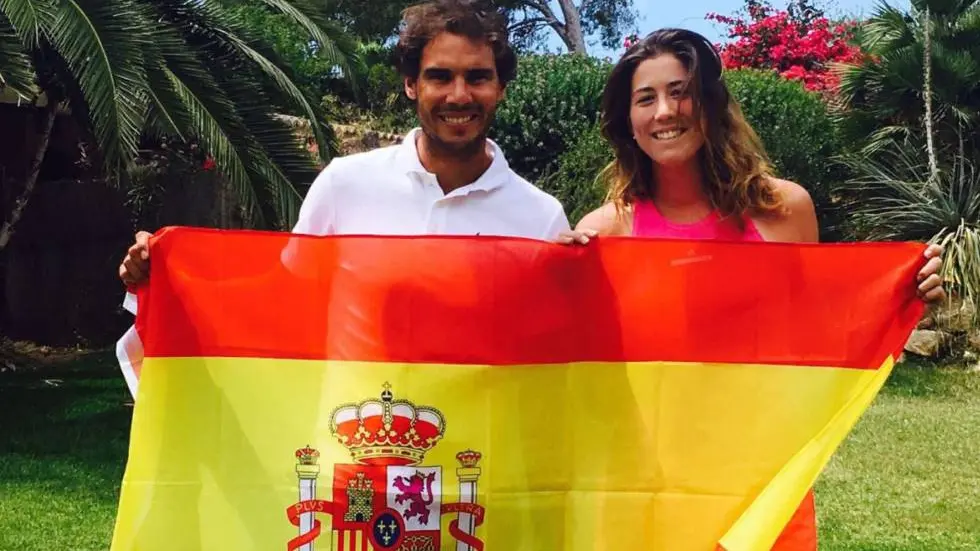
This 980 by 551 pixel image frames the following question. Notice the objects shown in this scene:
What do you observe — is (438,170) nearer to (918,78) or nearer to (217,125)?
(217,125)

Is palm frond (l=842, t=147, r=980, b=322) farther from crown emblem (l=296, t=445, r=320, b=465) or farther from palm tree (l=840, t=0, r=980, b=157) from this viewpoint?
crown emblem (l=296, t=445, r=320, b=465)

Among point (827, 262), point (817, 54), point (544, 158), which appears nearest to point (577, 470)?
point (827, 262)

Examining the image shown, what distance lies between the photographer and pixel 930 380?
10.7 metres

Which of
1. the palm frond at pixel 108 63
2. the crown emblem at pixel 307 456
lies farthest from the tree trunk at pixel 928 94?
the crown emblem at pixel 307 456

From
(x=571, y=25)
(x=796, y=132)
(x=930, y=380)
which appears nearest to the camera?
(x=930, y=380)

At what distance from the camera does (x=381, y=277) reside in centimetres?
274

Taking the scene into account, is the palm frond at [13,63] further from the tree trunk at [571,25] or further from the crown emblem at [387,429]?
the tree trunk at [571,25]

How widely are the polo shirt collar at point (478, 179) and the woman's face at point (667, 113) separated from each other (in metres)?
0.40

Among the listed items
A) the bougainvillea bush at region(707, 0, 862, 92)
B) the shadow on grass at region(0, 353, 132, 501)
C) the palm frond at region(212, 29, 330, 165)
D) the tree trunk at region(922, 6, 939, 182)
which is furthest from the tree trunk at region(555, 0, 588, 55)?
the palm frond at region(212, 29, 330, 165)

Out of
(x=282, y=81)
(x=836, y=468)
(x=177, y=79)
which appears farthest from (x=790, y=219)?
(x=282, y=81)

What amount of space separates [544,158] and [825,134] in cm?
342

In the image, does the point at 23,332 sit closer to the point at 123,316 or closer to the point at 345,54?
the point at 123,316

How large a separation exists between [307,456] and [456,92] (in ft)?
3.34

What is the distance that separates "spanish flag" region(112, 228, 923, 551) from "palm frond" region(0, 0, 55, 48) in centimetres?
424
